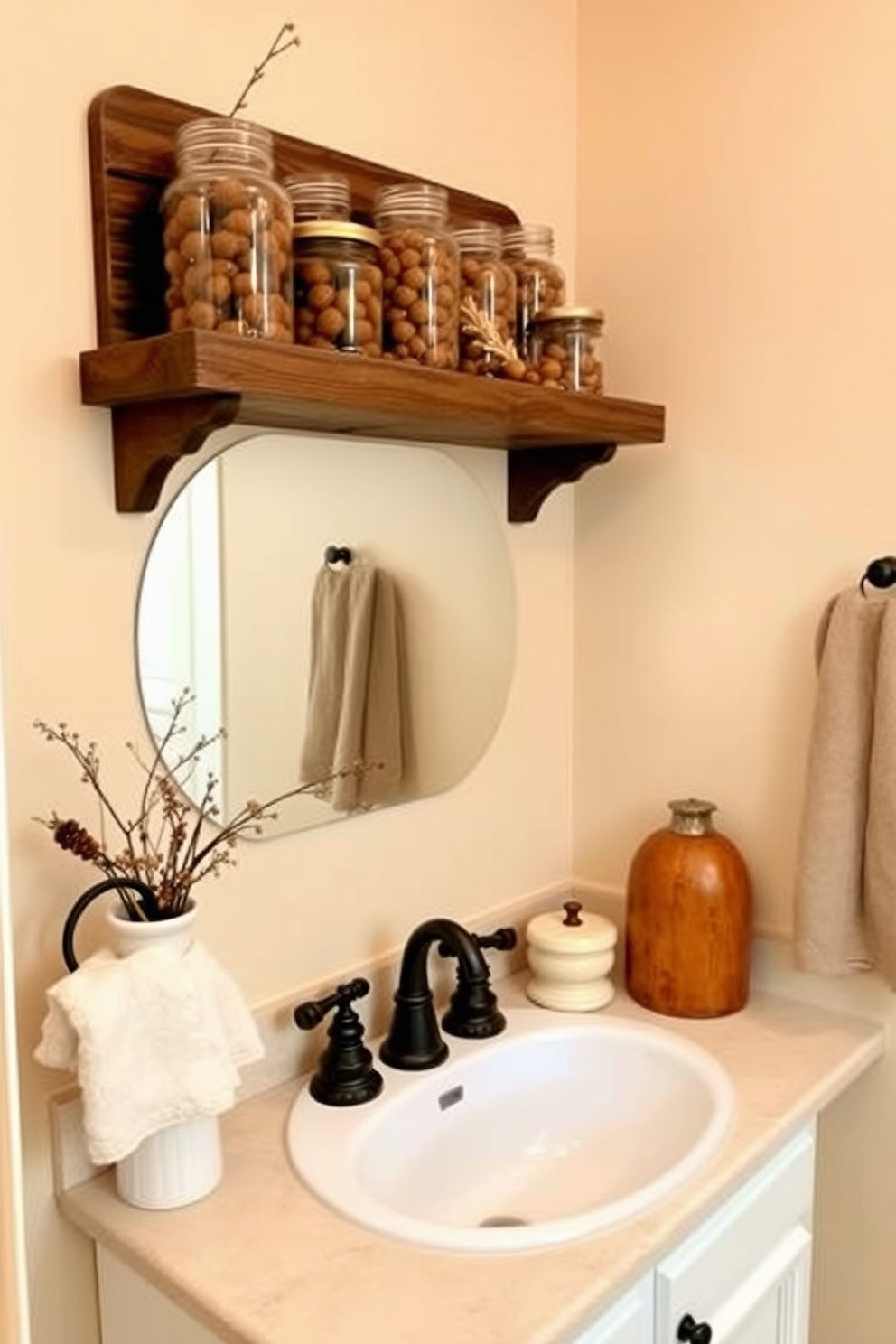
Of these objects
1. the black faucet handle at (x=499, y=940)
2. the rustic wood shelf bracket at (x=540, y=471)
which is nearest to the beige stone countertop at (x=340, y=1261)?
the black faucet handle at (x=499, y=940)

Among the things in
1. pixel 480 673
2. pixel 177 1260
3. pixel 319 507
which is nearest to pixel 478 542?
pixel 480 673

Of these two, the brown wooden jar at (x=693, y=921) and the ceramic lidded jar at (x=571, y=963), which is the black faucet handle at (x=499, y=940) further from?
the brown wooden jar at (x=693, y=921)

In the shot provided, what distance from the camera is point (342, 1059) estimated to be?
1336 millimetres

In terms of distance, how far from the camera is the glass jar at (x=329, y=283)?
1.17 m

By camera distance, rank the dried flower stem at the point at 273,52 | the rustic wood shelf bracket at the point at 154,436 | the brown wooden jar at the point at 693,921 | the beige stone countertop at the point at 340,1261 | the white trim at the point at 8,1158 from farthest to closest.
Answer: the brown wooden jar at the point at 693,921, the dried flower stem at the point at 273,52, the rustic wood shelf bracket at the point at 154,436, the beige stone countertop at the point at 340,1261, the white trim at the point at 8,1158

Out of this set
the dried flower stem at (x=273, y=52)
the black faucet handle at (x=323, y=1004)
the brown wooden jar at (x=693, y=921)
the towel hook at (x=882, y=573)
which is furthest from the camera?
the brown wooden jar at (x=693, y=921)

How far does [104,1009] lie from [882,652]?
1.00 m

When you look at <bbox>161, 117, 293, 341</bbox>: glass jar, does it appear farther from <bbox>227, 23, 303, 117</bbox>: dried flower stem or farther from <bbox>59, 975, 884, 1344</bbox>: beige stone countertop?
<bbox>59, 975, 884, 1344</bbox>: beige stone countertop

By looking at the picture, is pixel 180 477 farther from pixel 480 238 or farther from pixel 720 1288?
pixel 720 1288

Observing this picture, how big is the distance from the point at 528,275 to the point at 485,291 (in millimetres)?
124

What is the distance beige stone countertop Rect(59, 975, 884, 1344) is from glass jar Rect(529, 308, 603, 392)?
94 cm

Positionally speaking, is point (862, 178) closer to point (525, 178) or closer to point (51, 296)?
point (525, 178)

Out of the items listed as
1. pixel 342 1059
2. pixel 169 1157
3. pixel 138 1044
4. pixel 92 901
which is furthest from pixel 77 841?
pixel 342 1059

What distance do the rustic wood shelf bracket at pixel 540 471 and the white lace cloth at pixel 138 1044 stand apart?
853mm
